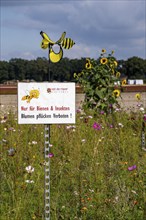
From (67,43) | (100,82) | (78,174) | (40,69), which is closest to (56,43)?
(67,43)

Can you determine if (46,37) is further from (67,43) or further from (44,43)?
(67,43)

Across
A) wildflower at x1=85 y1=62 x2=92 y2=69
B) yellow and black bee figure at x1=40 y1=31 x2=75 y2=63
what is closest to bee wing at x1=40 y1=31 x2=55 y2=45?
yellow and black bee figure at x1=40 y1=31 x2=75 y2=63

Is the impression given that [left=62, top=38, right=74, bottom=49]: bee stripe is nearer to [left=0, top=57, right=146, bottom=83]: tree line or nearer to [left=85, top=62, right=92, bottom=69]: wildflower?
[left=85, top=62, right=92, bottom=69]: wildflower

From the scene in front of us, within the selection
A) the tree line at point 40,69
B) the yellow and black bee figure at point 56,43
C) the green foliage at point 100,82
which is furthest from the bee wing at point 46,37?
the tree line at point 40,69

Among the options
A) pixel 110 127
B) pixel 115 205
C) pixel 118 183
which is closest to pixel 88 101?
pixel 110 127

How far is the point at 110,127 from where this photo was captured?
6.25m

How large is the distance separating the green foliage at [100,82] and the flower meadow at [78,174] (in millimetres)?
1114

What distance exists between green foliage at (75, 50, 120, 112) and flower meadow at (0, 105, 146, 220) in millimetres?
1114

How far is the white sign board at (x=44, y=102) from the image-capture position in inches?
128

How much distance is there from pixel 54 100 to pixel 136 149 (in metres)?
2.45

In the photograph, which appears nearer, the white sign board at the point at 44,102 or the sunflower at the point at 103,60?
the white sign board at the point at 44,102

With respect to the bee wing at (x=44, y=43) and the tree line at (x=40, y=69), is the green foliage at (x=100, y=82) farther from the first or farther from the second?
the tree line at (x=40, y=69)

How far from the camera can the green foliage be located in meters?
7.68

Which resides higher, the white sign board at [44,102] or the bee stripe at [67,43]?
the bee stripe at [67,43]
